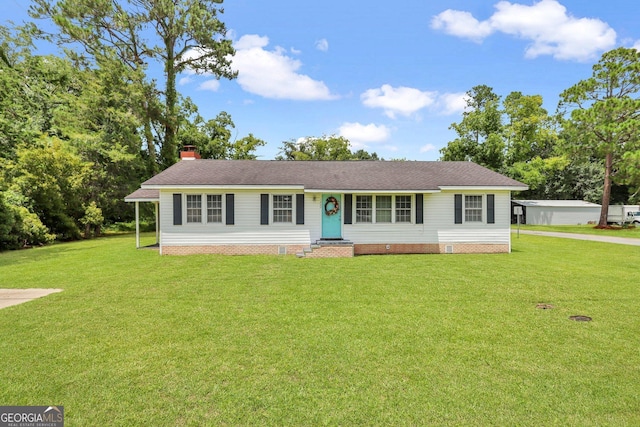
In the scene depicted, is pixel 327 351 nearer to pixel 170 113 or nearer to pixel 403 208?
pixel 403 208

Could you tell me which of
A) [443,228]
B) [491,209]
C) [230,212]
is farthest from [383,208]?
[230,212]

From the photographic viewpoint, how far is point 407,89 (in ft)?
100

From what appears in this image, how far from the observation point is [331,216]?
45.1 feet

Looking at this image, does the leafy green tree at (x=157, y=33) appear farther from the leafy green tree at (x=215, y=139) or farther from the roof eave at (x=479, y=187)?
the roof eave at (x=479, y=187)

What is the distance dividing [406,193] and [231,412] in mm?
11608

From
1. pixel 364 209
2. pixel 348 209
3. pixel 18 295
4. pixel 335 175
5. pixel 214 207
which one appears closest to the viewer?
pixel 18 295

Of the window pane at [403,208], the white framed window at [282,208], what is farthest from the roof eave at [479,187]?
the white framed window at [282,208]

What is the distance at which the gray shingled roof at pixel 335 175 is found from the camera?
13.4m

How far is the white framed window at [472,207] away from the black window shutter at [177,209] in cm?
1196

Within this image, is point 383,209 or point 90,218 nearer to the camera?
point 383,209

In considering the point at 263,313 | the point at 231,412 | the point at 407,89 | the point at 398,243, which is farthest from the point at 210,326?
the point at 407,89

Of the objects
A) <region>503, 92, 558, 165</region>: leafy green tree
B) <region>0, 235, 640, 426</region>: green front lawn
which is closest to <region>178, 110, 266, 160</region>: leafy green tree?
<region>0, 235, 640, 426</region>: green front lawn

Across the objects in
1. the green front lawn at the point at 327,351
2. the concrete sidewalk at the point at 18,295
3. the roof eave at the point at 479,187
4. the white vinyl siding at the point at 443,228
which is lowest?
the green front lawn at the point at 327,351

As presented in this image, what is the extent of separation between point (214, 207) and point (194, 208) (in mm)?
813
